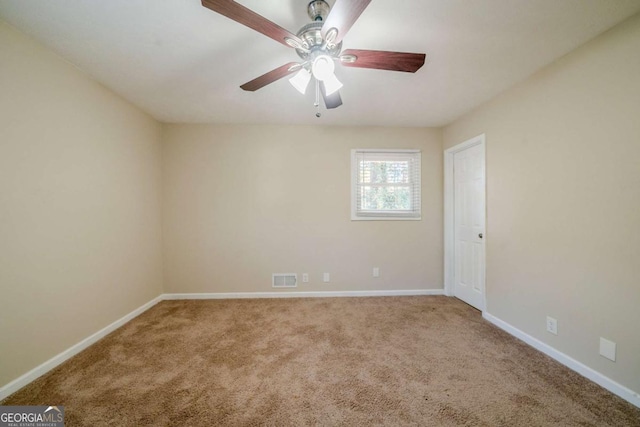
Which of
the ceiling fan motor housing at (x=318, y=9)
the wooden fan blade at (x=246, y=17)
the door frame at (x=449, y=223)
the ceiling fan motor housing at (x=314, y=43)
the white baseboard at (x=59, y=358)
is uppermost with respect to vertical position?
the ceiling fan motor housing at (x=318, y=9)

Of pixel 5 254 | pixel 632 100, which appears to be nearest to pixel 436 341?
pixel 632 100

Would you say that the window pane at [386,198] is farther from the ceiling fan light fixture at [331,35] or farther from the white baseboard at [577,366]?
the ceiling fan light fixture at [331,35]

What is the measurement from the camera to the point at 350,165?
345cm

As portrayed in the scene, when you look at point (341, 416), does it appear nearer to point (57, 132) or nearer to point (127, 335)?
point (127, 335)

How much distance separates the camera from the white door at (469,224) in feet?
9.39

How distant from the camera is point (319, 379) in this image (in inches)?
68.6

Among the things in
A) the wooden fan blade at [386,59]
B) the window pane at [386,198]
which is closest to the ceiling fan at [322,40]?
Answer: the wooden fan blade at [386,59]

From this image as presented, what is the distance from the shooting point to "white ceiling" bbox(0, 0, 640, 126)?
1451mm

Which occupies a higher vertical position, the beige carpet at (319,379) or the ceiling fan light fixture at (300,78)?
the ceiling fan light fixture at (300,78)

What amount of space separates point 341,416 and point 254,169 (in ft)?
9.49

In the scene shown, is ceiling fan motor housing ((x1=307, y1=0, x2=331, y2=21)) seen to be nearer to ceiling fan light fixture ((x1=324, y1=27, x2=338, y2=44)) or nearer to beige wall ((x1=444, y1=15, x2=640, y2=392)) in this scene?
ceiling fan light fixture ((x1=324, y1=27, x2=338, y2=44))

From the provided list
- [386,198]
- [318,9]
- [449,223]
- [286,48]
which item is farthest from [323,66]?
[449,223]

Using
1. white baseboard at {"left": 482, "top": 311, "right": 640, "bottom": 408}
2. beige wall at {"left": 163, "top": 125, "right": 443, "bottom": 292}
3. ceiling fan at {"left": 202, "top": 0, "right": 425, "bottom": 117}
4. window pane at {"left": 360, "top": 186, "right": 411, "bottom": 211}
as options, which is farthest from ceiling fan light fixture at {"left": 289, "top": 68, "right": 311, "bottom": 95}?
white baseboard at {"left": 482, "top": 311, "right": 640, "bottom": 408}

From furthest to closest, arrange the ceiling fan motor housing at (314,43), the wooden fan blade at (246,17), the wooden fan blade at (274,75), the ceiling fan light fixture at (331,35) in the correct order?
the wooden fan blade at (274,75), the ceiling fan motor housing at (314,43), the ceiling fan light fixture at (331,35), the wooden fan blade at (246,17)
